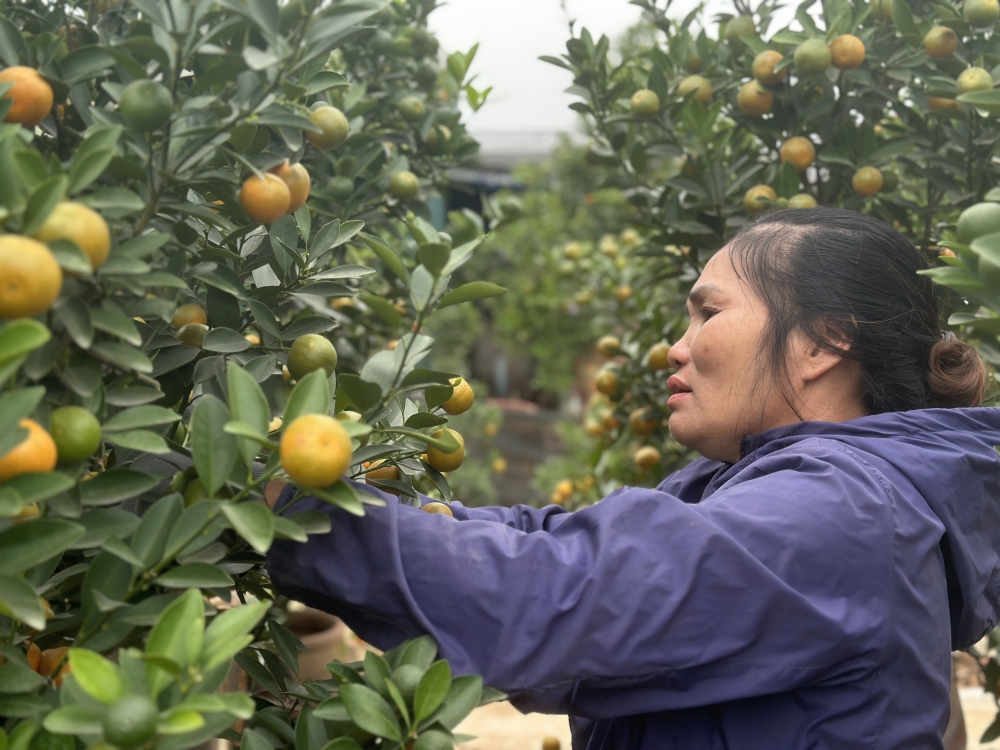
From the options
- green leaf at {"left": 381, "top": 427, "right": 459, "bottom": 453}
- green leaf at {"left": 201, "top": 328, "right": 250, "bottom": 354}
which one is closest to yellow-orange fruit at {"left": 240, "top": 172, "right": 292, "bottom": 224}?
green leaf at {"left": 201, "top": 328, "right": 250, "bottom": 354}

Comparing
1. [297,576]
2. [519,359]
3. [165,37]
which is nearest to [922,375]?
[297,576]

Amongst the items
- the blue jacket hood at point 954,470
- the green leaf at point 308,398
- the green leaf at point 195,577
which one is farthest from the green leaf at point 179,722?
the blue jacket hood at point 954,470

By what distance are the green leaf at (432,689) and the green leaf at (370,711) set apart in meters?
0.02

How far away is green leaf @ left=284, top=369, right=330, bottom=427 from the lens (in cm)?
67

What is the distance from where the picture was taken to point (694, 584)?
2.46ft

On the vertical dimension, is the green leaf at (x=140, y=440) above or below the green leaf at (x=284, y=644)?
above

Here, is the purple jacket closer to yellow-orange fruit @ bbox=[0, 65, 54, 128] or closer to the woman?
the woman

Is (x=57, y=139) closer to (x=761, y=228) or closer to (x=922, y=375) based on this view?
(x=761, y=228)

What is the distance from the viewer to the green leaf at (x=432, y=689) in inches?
26.1

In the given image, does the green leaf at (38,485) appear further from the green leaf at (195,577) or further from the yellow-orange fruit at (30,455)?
the green leaf at (195,577)

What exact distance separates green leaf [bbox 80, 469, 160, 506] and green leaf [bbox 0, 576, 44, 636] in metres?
0.08

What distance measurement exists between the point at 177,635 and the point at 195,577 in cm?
6

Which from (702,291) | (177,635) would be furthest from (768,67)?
(177,635)

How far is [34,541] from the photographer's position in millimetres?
583
